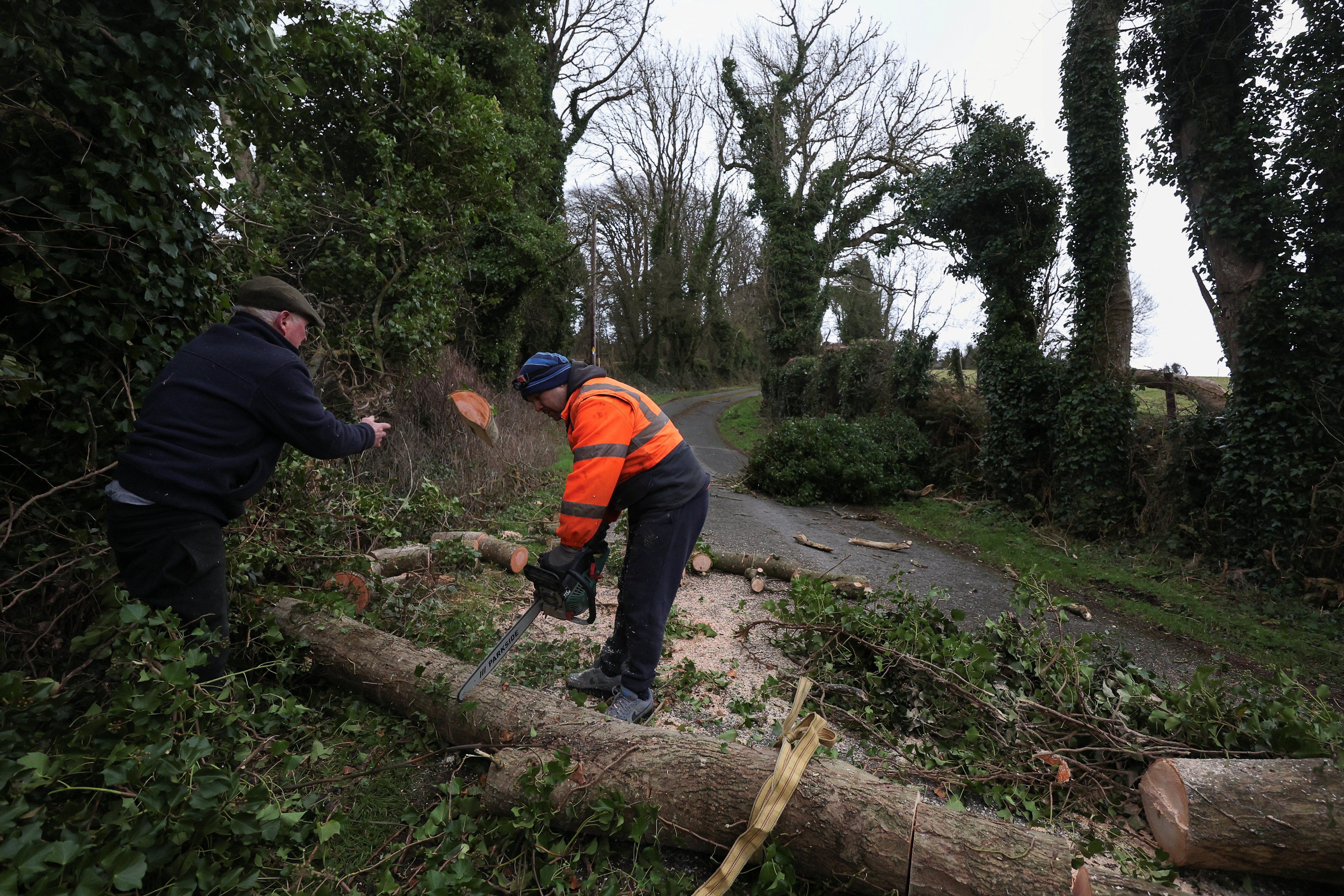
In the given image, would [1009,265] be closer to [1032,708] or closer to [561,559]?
[1032,708]

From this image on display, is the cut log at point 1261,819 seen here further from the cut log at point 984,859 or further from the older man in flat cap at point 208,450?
the older man in flat cap at point 208,450

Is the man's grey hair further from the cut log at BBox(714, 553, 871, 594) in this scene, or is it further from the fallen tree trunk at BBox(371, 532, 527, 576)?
the cut log at BBox(714, 553, 871, 594)

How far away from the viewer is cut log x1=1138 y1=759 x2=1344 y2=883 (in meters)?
2.21

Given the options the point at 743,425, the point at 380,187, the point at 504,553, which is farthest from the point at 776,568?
the point at 743,425

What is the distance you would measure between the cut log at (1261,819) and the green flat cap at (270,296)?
4.23 m

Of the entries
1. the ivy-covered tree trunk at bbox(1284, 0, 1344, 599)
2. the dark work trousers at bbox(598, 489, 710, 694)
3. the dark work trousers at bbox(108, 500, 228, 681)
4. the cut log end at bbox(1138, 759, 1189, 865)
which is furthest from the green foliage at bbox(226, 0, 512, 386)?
the ivy-covered tree trunk at bbox(1284, 0, 1344, 599)

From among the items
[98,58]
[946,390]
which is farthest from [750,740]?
[946,390]

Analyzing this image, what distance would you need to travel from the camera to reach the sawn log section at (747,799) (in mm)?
1990

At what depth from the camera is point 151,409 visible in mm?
2449

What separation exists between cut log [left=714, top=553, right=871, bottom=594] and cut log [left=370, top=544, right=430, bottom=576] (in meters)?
2.69

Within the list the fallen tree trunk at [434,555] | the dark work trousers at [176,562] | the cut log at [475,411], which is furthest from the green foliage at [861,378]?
the dark work trousers at [176,562]

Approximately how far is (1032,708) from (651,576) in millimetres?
2159

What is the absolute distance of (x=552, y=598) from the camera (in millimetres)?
2906

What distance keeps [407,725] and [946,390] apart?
11185mm
